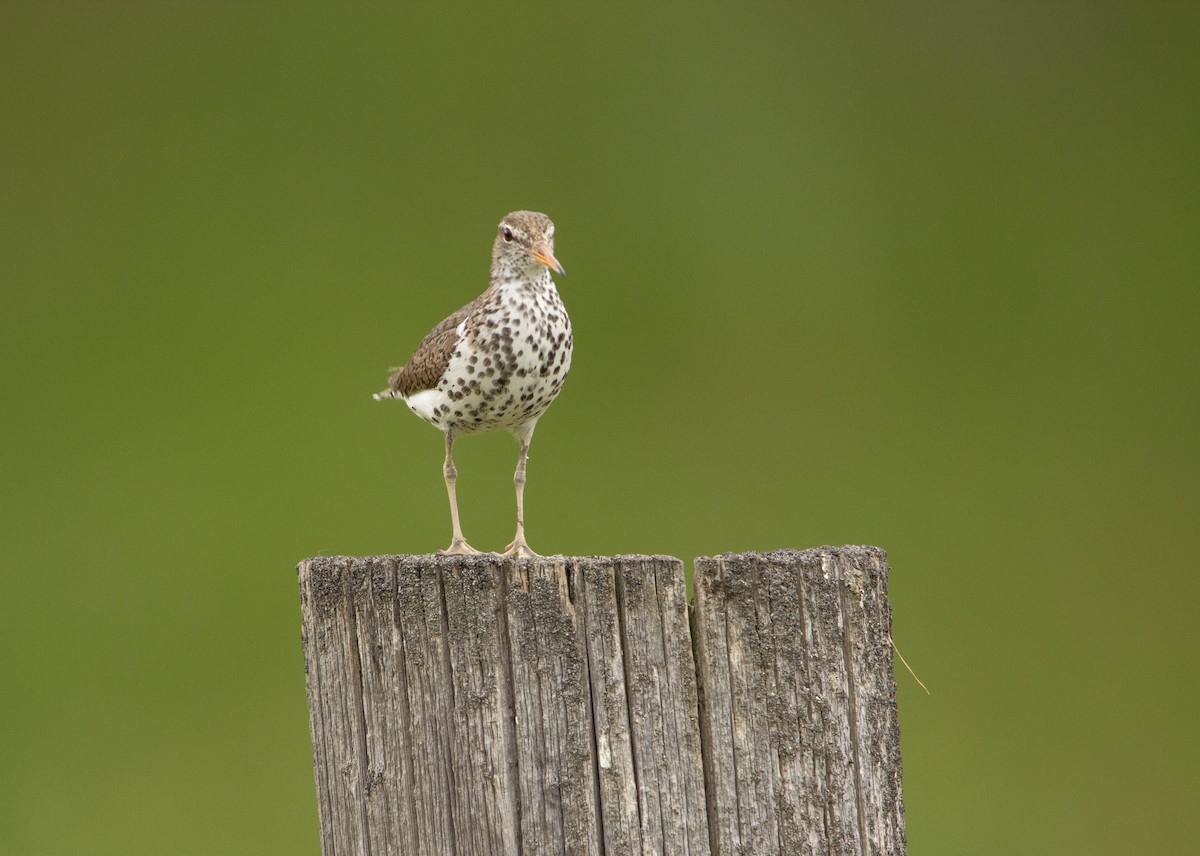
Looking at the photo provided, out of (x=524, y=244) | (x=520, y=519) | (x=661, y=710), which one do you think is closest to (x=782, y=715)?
(x=661, y=710)

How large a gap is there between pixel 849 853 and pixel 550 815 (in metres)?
0.51

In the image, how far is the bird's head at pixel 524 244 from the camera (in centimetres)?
373

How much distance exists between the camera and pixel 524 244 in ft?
12.3

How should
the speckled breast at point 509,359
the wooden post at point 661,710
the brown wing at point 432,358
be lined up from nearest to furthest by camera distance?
the wooden post at point 661,710, the speckled breast at point 509,359, the brown wing at point 432,358

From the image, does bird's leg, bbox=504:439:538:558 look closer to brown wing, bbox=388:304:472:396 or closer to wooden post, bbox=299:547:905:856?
brown wing, bbox=388:304:472:396

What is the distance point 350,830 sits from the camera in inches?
89.6

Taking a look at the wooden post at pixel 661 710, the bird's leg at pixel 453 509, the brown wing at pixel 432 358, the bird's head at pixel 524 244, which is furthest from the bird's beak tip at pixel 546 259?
the wooden post at pixel 661 710

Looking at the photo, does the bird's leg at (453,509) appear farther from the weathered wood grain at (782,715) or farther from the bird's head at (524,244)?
the weathered wood grain at (782,715)

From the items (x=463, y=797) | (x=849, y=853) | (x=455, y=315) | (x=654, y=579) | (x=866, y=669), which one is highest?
(x=455, y=315)

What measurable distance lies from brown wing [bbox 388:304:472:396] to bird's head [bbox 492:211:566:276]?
18 cm

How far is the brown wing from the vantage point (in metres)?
3.71

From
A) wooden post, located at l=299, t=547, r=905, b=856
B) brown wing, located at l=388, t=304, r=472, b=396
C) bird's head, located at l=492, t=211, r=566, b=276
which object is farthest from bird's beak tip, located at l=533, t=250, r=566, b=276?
wooden post, located at l=299, t=547, r=905, b=856

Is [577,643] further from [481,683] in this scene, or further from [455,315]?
[455,315]

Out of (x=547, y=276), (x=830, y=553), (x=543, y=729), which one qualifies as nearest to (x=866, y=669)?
(x=830, y=553)
